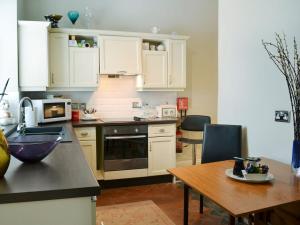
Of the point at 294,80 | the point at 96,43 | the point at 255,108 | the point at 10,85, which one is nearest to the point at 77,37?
the point at 96,43

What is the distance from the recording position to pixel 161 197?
12.3ft

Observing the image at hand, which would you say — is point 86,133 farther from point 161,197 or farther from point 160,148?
point 161,197

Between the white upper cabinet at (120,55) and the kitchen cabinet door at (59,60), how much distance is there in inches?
18.4

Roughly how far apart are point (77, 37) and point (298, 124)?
3.15 m

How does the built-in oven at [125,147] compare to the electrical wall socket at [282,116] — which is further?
the built-in oven at [125,147]

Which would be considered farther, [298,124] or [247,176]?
[298,124]

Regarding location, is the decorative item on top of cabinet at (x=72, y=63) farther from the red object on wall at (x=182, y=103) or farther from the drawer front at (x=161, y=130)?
the red object on wall at (x=182, y=103)

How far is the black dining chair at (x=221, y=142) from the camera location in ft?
9.17

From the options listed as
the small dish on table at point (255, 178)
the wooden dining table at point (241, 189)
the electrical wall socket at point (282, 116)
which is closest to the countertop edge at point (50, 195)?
the wooden dining table at point (241, 189)

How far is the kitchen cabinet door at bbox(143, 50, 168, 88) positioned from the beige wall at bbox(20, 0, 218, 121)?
1.85 ft

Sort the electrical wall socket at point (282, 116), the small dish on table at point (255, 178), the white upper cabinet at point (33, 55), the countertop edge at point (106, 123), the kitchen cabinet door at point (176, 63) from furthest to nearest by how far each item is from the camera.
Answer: the kitchen cabinet door at point (176, 63) < the countertop edge at point (106, 123) < the white upper cabinet at point (33, 55) < the electrical wall socket at point (282, 116) < the small dish on table at point (255, 178)

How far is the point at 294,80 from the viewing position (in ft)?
7.11

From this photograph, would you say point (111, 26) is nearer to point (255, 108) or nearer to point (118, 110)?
point (118, 110)

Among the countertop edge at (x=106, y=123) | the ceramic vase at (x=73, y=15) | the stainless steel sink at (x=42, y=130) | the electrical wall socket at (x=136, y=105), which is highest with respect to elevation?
the ceramic vase at (x=73, y=15)
